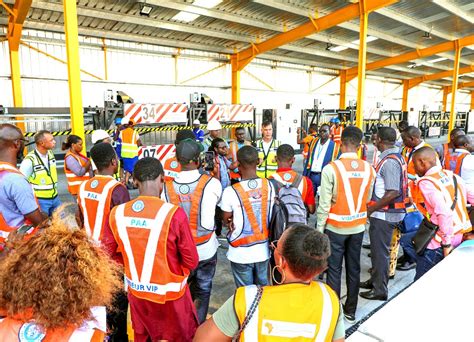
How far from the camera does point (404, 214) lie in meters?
3.20

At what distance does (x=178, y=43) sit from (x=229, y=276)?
12.1 metres

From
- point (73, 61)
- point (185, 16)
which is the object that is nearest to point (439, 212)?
point (73, 61)

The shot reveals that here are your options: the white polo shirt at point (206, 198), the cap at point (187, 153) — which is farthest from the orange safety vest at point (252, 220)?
the cap at point (187, 153)

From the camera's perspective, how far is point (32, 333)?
0.96 meters

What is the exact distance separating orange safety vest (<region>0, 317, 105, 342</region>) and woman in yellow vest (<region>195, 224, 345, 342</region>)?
16.9 inches

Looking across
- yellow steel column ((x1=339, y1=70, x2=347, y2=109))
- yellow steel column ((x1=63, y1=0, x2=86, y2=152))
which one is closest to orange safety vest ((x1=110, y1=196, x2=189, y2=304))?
yellow steel column ((x1=63, y1=0, x2=86, y2=152))

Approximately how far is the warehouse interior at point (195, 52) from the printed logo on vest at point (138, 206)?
2.34 metres

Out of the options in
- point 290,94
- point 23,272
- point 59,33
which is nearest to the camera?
point 23,272

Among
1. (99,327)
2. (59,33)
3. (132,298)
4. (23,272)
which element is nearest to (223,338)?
(99,327)

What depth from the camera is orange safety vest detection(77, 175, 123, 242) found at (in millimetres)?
2434

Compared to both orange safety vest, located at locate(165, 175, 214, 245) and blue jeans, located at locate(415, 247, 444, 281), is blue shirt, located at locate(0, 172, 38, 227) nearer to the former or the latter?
orange safety vest, located at locate(165, 175, 214, 245)

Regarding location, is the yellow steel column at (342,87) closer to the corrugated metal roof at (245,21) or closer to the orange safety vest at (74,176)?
the corrugated metal roof at (245,21)

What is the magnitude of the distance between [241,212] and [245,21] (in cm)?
1018

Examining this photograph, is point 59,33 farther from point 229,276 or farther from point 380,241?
point 380,241
